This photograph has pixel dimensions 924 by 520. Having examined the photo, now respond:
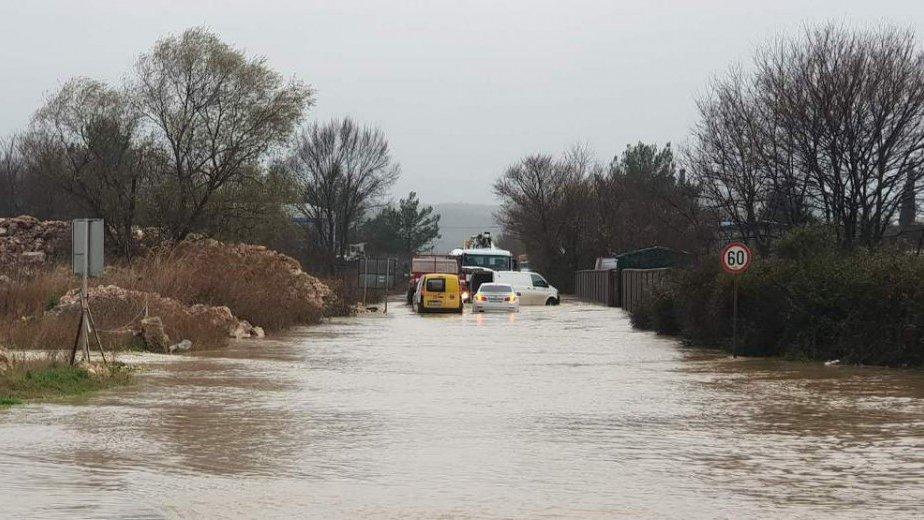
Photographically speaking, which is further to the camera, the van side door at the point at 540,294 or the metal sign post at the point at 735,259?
the van side door at the point at 540,294

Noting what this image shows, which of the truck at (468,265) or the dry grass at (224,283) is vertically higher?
the truck at (468,265)

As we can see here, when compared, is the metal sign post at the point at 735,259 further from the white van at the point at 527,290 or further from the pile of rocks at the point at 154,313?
the white van at the point at 527,290

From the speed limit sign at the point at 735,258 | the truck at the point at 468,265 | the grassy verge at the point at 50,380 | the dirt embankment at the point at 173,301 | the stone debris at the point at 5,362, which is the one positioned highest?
the truck at the point at 468,265

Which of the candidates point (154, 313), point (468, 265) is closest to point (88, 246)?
point (154, 313)

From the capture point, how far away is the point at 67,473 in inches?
455

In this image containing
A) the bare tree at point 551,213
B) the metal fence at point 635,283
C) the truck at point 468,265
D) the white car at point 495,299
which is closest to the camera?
the metal fence at point 635,283

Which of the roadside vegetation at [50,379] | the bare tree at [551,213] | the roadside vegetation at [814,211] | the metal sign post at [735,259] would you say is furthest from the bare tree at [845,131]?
the bare tree at [551,213]

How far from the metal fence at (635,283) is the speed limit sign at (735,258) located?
15.2 m

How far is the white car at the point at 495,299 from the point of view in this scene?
56.3 metres

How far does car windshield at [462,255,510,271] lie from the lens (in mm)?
82312

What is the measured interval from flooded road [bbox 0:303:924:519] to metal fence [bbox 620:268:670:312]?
23017mm

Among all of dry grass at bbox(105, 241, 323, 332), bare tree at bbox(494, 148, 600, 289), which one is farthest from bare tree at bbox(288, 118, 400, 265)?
dry grass at bbox(105, 241, 323, 332)

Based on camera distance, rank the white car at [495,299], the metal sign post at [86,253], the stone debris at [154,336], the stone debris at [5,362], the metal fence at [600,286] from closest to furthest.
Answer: the stone debris at [5,362]
the metal sign post at [86,253]
the stone debris at [154,336]
the white car at [495,299]
the metal fence at [600,286]

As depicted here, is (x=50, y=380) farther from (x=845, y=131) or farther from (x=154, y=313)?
(x=845, y=131)
